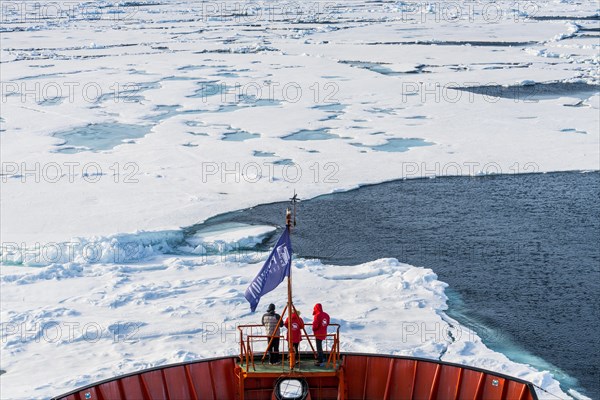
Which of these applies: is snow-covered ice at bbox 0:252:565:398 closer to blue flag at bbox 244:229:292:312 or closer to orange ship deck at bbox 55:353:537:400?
orange ship deck at bbox 55:353:537:400

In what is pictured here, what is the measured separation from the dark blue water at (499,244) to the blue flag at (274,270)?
4834 mm

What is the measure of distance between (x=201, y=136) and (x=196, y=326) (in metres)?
12.4

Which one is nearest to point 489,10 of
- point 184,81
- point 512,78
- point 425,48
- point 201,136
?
point 425,48

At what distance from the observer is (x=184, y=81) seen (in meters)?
33.1

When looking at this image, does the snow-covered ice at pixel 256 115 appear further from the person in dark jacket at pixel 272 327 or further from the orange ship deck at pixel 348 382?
the person in dark jacket at pixel 272 327

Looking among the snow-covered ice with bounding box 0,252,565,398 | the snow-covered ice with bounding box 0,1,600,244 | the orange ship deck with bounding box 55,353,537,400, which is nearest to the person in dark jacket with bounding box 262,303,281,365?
the orange ship deck with bounding box 55,353,537,400

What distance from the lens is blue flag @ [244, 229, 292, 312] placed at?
8656 millimetres

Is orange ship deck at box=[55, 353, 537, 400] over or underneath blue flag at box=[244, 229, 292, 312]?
underneath

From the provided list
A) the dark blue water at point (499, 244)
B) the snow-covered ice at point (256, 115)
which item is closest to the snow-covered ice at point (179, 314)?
the dark blue water at point (499, 244)

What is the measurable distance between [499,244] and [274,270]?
348 inches

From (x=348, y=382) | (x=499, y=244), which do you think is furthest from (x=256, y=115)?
(x=348, y=382)

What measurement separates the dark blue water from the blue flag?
15.9ft

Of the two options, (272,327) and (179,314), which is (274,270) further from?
(179,314)

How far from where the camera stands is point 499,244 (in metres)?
16.5
